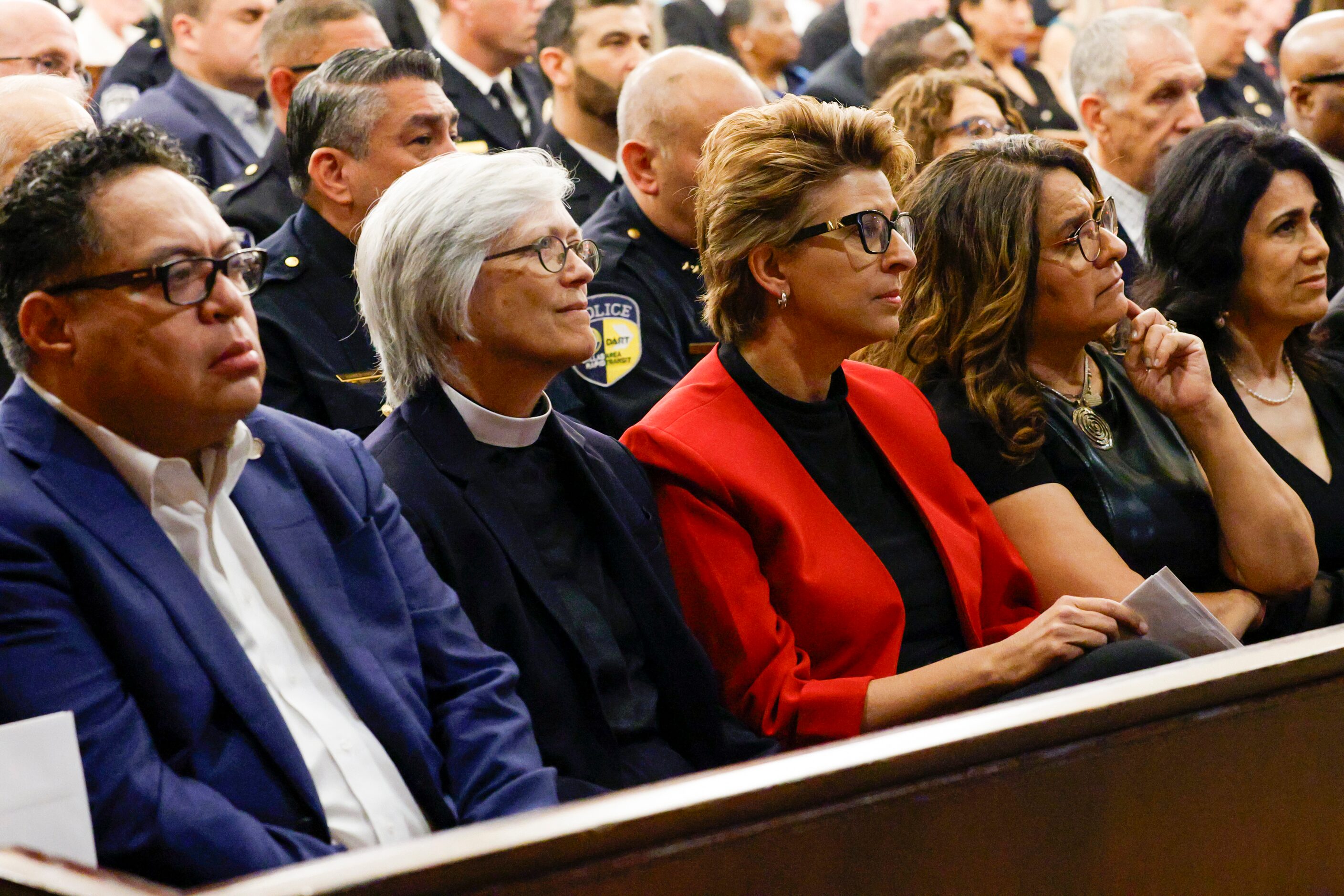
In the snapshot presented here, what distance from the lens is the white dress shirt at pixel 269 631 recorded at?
1.35 metres

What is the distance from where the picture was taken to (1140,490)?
2.15 m

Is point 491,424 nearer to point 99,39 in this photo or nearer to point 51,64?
point 51,64

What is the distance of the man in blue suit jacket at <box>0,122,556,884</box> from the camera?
4.00ft

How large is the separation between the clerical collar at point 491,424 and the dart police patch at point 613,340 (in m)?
A: 0.87

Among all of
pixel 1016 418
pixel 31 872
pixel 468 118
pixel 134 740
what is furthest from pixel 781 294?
pixel 468 118

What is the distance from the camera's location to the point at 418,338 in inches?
69.8

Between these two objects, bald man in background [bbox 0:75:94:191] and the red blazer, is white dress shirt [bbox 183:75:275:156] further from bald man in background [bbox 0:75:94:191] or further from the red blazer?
the red blazer

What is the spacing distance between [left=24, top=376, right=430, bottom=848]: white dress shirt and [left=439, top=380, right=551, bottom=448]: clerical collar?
0.36m

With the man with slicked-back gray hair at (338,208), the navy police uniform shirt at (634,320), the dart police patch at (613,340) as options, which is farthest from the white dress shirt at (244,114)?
the dart police patch at (613,340)

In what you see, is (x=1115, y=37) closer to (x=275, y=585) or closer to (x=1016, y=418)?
(x=1016, y=418)

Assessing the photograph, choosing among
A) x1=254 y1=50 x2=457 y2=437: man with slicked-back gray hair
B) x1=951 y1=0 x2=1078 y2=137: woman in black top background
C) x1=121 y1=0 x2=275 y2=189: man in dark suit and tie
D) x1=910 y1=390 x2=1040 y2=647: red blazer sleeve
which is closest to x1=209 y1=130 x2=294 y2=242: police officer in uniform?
x1=254 y1=50 x2=457 y2=437: man with slicked-back gray hair

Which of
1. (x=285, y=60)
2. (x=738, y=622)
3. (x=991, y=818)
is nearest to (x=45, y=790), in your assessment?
(x=991, y=818)

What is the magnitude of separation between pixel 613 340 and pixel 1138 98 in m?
1.94

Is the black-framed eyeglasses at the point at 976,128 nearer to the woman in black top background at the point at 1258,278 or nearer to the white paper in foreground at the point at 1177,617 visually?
the woman in black top background at the point at 1258,278
